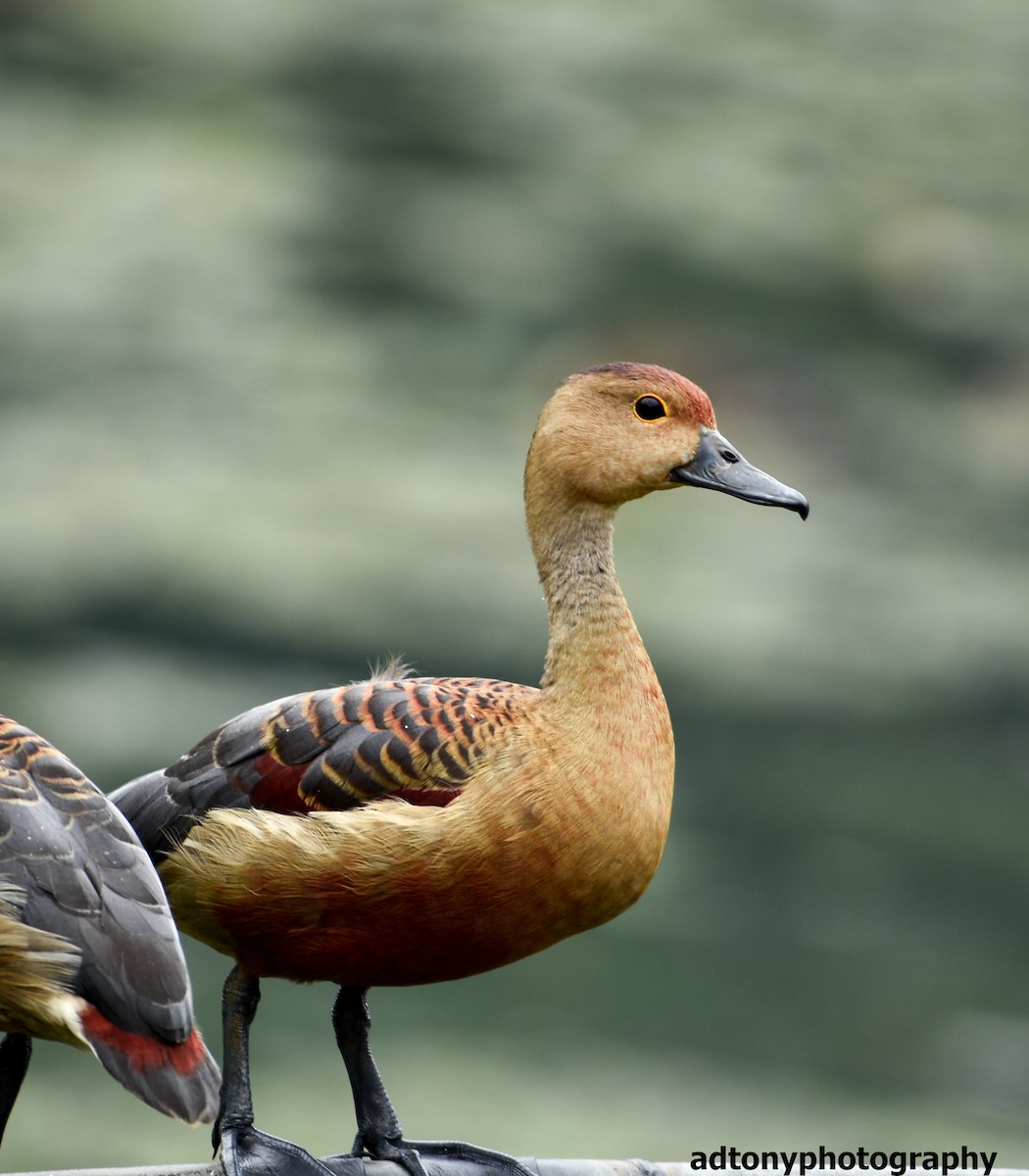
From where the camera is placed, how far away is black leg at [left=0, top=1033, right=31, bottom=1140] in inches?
118

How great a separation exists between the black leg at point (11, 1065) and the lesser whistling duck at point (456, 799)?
1.04ft

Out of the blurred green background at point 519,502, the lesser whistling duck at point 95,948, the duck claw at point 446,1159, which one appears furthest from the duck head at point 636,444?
the blurred green background at point 519,502

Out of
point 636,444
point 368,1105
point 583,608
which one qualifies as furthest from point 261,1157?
point 636,444

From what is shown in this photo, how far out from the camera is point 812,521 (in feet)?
30.9

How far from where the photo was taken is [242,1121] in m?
2.90

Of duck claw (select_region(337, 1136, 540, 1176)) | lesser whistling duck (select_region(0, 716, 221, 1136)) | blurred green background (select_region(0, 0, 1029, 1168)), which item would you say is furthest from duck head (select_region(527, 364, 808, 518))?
blurred green background (select_region(0, 0, 1029, 1168))

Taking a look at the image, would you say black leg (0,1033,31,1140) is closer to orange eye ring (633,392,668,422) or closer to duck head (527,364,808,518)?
duck head (527,364,808,518)

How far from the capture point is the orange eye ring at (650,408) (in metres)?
3.05

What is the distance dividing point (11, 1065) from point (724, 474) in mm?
1425

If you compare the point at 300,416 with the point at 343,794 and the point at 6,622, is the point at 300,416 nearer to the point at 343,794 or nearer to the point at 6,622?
the point at 6,622

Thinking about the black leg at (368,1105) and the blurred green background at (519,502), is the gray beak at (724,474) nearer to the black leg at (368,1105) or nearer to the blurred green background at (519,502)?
the black leg at (368,1105)

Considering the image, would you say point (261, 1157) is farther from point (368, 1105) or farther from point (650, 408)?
point (650, 408)

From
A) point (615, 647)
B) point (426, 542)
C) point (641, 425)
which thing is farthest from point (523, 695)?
point (426, 542)

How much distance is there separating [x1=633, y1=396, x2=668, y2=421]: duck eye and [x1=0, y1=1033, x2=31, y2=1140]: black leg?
1339 mm
